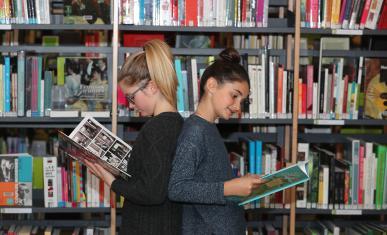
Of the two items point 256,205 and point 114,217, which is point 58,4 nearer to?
point 114,217

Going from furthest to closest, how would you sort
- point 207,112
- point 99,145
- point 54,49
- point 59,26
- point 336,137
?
point 336,137 < point 54,49 < point 59,26 < point 99,145 < point 207,112

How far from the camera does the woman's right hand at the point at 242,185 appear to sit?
208 centimetres

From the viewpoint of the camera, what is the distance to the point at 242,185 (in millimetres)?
2090

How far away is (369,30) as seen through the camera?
338cm

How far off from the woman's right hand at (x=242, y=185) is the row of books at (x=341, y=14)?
1.51 meters

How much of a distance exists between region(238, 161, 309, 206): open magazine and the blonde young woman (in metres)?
0.29

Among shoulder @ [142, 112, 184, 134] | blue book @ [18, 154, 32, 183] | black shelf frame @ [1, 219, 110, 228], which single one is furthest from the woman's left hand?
black shelf frame @ [1, 219, 110, 228]

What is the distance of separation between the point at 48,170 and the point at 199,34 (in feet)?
3.98

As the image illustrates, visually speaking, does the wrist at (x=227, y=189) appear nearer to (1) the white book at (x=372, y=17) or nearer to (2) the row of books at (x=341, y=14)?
(2) the row of books at (x=341, y=14)

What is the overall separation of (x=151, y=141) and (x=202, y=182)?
230mm

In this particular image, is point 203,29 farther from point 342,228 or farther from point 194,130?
point 342,228

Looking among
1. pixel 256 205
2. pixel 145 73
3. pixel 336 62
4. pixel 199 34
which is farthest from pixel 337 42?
pixel 145 73

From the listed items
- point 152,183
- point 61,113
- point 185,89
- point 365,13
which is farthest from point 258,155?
point 152,183

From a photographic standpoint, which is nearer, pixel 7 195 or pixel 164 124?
pixel 164 124
